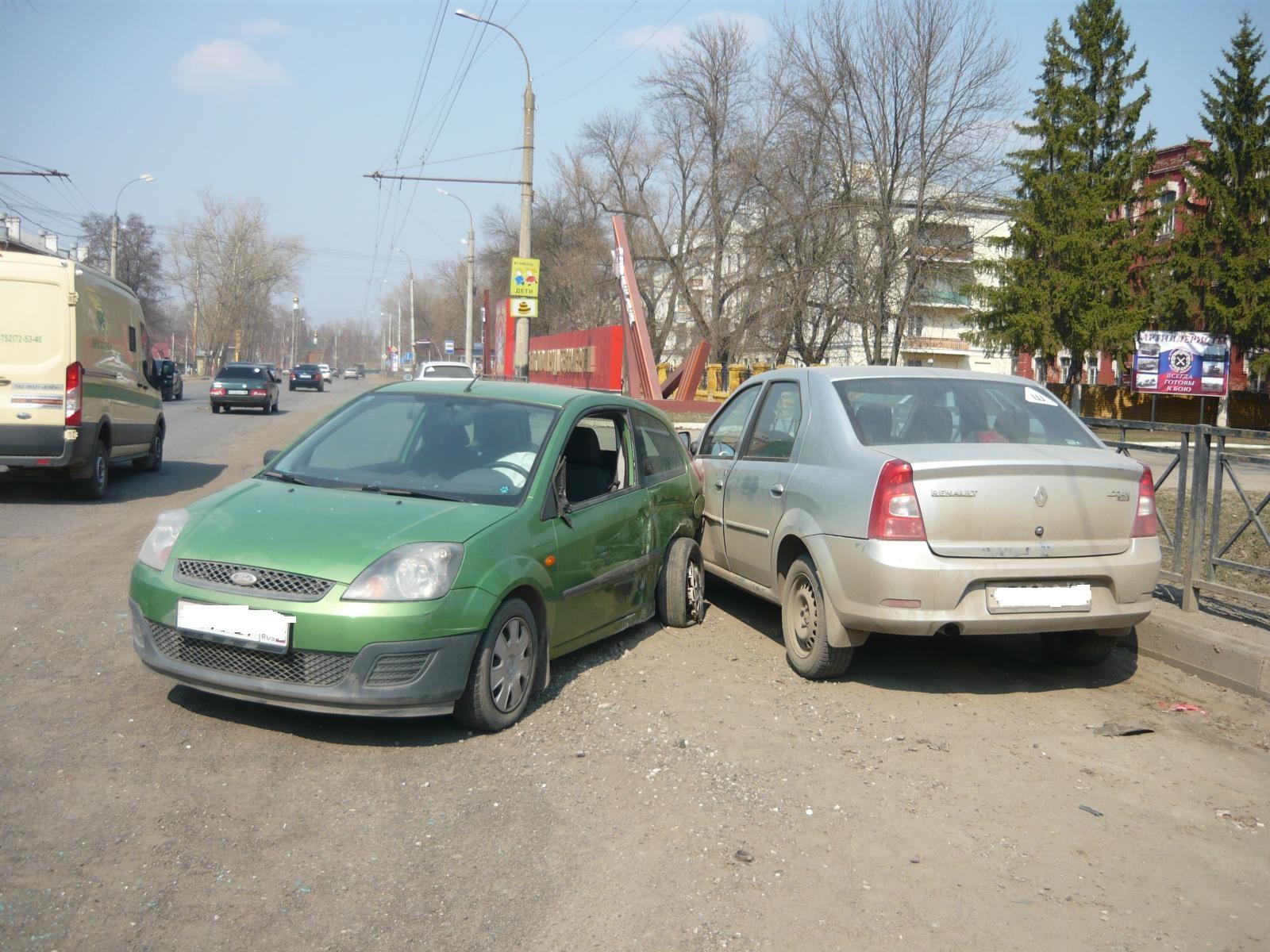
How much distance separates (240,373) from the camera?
32.1 m

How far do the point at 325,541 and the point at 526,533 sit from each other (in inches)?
36.0

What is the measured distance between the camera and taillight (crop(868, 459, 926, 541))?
5.20 meters

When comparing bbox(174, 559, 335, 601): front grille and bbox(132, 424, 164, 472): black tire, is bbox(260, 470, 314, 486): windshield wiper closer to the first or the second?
bbox(174, 559, 335, 601): front grille

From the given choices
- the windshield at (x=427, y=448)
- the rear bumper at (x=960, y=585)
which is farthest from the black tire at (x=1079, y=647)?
the windshield at (x=427, y=448)

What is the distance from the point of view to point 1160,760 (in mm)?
4805

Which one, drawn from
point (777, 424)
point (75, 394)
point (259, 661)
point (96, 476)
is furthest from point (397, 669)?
point (96, 476)

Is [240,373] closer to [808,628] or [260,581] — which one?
[808,628]

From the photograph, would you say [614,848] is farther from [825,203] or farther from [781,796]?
[825,203]

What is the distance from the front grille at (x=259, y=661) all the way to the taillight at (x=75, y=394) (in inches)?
303

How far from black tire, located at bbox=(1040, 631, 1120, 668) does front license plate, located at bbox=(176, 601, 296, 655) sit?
4.00 m

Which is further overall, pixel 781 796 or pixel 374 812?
pixel 781 796

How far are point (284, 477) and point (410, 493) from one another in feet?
2.52

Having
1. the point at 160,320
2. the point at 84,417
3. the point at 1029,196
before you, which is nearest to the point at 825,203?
the point at 1029,196

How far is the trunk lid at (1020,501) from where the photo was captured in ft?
17.1
